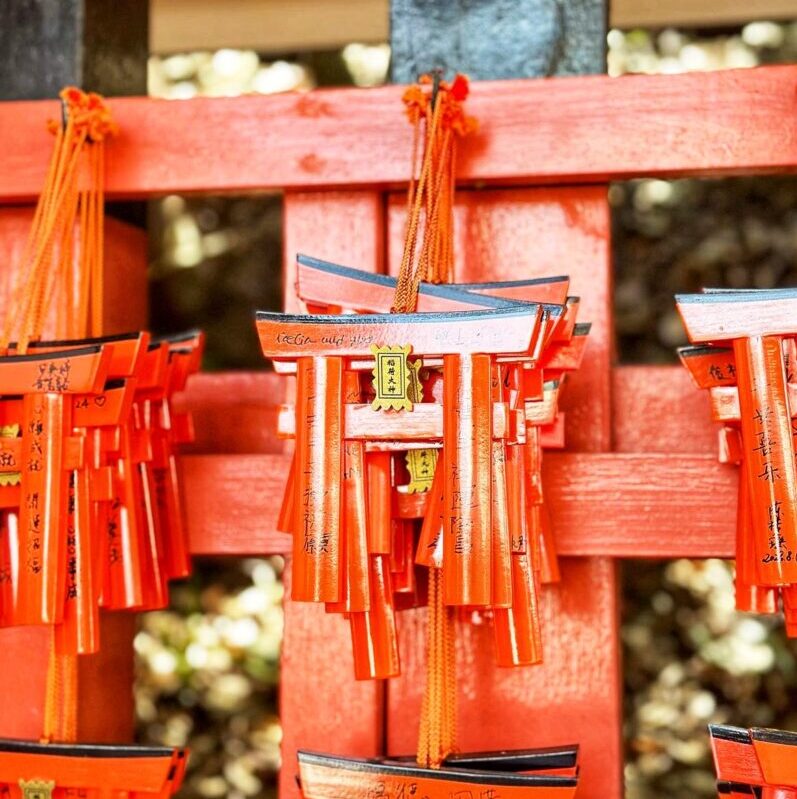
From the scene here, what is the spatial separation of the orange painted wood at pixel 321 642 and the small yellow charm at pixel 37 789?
0.22 m

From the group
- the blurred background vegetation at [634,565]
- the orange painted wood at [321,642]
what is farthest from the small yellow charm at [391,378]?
the blurred background vegetation at [634,565]

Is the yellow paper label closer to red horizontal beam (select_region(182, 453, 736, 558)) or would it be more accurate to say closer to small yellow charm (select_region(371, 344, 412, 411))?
small yellow charm (select_region(371, 344, 412, 411))

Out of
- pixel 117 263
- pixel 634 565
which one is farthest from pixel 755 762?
pixel 634 565

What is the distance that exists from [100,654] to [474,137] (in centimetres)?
66

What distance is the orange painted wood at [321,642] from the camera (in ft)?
3.56

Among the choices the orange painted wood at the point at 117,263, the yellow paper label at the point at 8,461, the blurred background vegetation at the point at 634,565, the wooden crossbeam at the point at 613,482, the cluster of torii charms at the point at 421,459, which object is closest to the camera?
the cluster of torii charms at the point at 421,459

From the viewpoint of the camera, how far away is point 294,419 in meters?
0.94

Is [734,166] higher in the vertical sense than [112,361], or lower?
higher

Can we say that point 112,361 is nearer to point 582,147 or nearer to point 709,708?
point 582,147

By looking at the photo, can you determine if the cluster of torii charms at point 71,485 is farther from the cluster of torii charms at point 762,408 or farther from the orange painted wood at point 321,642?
the cluster of torii charms at point 762,408

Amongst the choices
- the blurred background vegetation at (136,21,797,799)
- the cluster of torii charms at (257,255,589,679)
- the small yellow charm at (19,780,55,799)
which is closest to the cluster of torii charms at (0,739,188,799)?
the small yellow charm at (19,780,55,799)

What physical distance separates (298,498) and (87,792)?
37 centimetres

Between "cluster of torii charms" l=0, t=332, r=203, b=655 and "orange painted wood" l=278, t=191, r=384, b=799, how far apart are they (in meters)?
0.14

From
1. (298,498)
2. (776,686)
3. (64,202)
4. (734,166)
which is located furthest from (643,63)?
(298,498)
